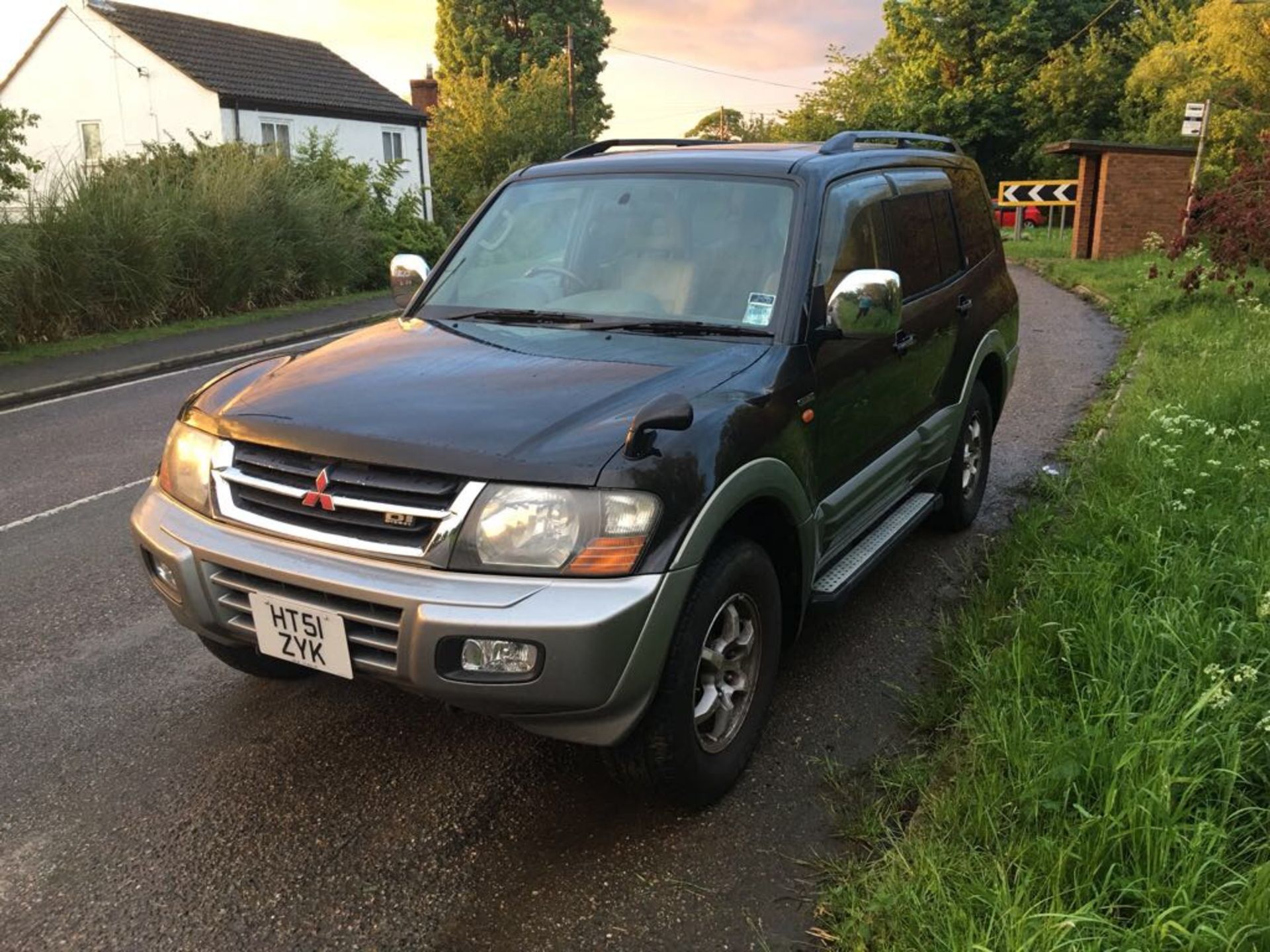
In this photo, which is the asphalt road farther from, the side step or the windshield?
the windshield

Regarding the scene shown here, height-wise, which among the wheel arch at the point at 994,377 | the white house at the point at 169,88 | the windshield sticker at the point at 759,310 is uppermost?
the white house at the point at 169,88

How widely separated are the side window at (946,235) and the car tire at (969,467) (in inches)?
26.3

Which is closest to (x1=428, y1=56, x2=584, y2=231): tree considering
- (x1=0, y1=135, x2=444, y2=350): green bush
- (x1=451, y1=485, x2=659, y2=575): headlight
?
(x1=0, y1=135, x2=444, y2=350): green bush

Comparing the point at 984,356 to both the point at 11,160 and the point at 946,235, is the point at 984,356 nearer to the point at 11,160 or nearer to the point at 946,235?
the point at 946,235

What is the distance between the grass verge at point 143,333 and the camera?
1197 cm

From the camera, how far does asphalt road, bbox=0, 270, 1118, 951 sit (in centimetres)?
257

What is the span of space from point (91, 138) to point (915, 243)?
34.2m

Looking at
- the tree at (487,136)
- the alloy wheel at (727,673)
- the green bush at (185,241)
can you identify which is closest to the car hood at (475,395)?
the alloy wheel at (727,673)

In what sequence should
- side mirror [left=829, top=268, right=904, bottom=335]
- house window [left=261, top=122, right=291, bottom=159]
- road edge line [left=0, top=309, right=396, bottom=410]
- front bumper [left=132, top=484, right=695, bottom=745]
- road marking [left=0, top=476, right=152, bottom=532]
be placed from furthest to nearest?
1. house window [left=261, top=122, right=291, bottom=159]
2. road edge line [left=0, top=309, right=396, bottom=410]
3. road marking [left=0, top=476, right=152, bottom=532]
4. side mirror [left=829, top=268, right=904, bottom=335]
5. front bumper [left=132, top=484, right=695, bottom=745]

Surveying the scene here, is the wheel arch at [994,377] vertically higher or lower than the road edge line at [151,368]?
higher

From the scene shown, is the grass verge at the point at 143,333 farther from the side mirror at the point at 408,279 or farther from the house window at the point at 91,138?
the house window at the point at 91,138

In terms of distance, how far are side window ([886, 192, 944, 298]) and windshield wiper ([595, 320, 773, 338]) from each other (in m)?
1.11

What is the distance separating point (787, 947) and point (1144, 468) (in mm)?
3490

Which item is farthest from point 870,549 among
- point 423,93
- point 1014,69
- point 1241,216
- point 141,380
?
point 423,93
